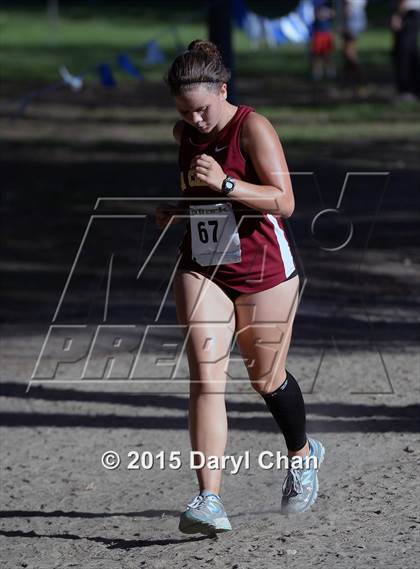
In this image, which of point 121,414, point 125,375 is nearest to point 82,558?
point 121,414

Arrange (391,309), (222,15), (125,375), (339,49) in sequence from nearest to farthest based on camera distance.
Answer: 1. (125,375)
2. (391,309)
3. (222,15)
4. (339,49)

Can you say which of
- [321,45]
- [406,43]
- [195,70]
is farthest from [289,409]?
[321,45]

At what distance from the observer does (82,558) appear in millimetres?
4883

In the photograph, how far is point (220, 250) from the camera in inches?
189

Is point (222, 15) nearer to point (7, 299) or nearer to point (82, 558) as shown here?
point (7, 299)

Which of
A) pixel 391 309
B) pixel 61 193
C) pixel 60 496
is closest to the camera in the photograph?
pixel 60 496

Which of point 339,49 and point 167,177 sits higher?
point 167,177

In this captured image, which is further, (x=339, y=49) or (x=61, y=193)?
(x=339, y=49)

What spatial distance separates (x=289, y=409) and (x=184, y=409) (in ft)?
6.14

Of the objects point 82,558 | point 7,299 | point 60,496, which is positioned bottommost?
point 7,299

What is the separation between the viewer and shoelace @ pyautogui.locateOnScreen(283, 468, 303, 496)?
16.7 ft

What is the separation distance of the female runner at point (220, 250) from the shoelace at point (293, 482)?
373 mm

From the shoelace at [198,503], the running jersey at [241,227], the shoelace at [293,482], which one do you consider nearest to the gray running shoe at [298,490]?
the shoelace at [293,482]

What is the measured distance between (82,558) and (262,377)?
97cm
